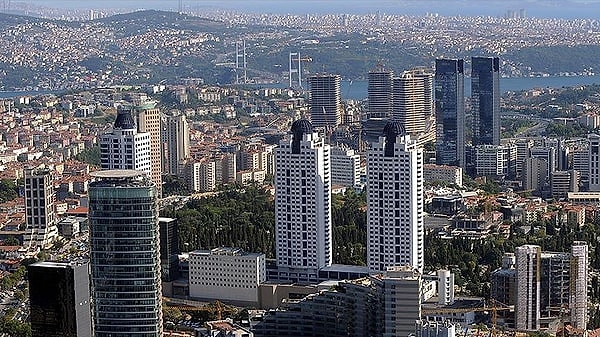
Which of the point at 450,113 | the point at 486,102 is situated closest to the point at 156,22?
the point at 486,102

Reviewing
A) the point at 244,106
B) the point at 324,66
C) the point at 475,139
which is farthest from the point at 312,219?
the point at 324,66

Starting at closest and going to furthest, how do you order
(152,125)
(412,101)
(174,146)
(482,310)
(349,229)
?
(482,310)
(349,229)
(152,125)
(174,146)
(412,101)

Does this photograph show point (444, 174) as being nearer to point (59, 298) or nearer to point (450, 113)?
point (450, 113)

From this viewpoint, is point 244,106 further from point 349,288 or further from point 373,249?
point 349,288

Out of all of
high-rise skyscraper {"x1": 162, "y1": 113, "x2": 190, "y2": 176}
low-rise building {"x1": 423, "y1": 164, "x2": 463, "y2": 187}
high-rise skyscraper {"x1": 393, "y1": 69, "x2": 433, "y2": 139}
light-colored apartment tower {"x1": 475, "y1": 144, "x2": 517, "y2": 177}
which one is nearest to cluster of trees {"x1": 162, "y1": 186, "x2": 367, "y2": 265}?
high-rise skyscraper {"x1": 162, "y1": 113, "x2": 190, "y2": 176}

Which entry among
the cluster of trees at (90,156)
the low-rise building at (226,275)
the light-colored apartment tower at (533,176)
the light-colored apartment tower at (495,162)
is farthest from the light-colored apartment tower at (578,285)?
the cluster of trees at (90,156)
